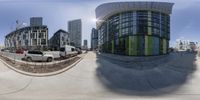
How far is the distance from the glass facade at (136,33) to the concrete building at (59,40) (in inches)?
79.1

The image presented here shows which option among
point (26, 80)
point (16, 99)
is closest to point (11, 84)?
point (26, 80)

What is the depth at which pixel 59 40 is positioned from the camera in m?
14.3

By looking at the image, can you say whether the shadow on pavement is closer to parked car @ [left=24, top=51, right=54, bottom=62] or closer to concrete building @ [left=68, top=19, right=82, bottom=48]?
concrete building @ [left=68, top=19, right=82, bottom=48]

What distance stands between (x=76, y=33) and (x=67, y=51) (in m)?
2.05

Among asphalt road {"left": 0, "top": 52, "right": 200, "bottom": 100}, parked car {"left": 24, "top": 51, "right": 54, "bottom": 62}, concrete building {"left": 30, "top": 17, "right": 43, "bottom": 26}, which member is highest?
concrete building {"left": 30, "top": 17, "right": 43, "bottom": 26}

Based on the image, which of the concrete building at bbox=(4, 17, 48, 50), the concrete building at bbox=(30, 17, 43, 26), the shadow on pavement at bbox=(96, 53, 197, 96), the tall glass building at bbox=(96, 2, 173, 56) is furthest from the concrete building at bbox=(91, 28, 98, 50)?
the concrete building at bbox=(30, 17, 43, 26)

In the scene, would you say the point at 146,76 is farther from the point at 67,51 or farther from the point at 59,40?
the point at 59,40

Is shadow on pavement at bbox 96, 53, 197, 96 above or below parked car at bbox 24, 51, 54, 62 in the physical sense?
below

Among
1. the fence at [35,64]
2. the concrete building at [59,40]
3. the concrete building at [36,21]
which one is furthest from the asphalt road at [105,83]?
the concrete building at [36,21]

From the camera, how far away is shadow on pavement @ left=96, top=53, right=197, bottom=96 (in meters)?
12.7

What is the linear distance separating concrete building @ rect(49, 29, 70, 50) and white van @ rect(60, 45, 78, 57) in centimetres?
39

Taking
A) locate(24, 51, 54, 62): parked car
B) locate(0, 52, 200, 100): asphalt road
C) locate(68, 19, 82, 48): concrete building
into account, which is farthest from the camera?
locate(24, 51, 54, 62): parked car

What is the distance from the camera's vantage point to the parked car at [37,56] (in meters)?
15.4

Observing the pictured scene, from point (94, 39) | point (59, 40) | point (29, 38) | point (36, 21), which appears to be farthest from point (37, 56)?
point (94, 39)
